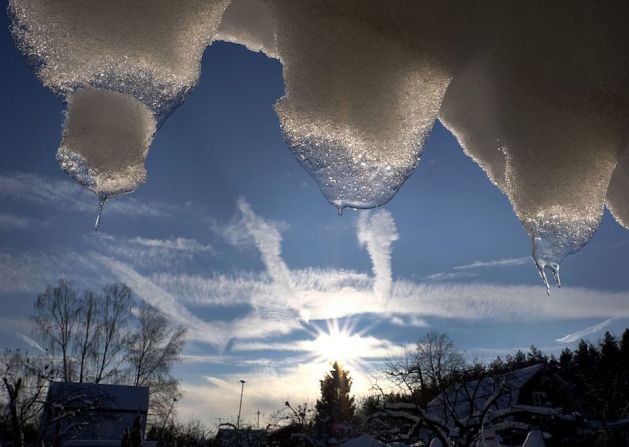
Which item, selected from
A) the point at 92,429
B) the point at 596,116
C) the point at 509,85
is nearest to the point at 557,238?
the point at 596,116

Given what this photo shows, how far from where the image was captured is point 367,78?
3.05 ft

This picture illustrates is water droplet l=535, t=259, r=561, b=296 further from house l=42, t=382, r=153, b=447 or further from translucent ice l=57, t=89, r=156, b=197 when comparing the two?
house l=42, t=382, r=153, b=447

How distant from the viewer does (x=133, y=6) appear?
0.85m

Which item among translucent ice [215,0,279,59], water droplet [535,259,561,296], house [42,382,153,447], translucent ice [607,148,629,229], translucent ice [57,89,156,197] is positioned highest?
translucent ice [215,0,279,59]

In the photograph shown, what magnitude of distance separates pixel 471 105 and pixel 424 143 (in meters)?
0.29

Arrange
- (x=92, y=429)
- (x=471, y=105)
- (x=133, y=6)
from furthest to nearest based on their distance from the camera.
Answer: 1. (x=92, y=429)
2. (x=471, y=105)
3. (x=133, y=6)

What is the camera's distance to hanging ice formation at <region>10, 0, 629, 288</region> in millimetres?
869

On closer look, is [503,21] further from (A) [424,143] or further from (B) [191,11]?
(B) [191,11]

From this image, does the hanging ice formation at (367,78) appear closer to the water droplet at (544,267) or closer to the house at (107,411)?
the water droplet at (544,267)

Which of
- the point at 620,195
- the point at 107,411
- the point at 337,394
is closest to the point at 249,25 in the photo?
the point at 620,195

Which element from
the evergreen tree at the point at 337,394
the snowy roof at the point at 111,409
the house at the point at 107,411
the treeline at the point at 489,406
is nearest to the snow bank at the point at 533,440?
the treeline at the point at 489,406

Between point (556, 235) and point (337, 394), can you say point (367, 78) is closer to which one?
point (556, 235)

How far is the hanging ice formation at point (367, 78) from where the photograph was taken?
2.85ft

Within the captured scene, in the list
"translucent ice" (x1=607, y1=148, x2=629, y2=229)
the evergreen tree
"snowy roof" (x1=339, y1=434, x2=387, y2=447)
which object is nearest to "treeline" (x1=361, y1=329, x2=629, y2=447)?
"snowy roof" (x1=339, y1=434, x2=387, y2=447)
